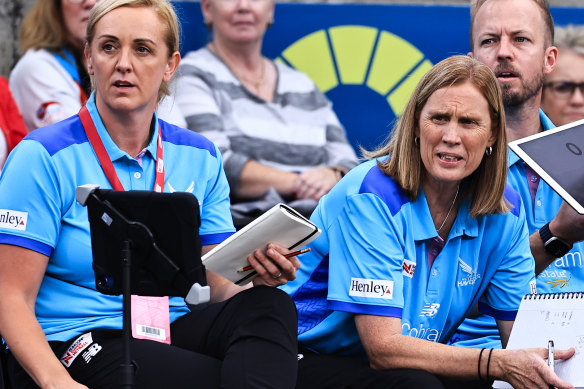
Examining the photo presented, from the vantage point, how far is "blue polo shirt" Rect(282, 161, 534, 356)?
309 centimetres

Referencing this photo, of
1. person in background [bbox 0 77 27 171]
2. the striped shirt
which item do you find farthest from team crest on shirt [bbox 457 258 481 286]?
person in background [bbox 0 77 27 171]

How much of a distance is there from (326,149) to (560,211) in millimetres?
1641

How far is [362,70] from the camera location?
5246 mm

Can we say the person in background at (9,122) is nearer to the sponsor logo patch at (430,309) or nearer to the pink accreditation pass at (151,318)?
the pink accreditation pass at (151,318)

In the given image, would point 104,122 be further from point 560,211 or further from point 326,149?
point 326,149

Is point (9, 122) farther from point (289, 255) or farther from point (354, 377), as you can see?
point (354, 377)

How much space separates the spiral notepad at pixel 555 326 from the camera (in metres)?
2.94

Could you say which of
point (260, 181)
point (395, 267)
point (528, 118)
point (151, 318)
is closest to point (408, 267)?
point (395, 267)

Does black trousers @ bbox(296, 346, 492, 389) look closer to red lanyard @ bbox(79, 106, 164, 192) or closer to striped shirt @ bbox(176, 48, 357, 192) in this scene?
red lanyard @ bbox(79, 106, 164, 192)

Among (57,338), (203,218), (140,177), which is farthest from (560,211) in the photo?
(57,338)

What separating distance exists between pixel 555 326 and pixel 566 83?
232 centimetres

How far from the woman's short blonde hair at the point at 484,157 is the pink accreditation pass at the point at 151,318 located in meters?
0.83

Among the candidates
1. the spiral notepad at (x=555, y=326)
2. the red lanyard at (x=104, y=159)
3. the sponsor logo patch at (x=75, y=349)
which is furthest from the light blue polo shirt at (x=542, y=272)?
the sponsor logo patch at (x=75, y=349)

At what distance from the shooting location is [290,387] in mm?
2666
